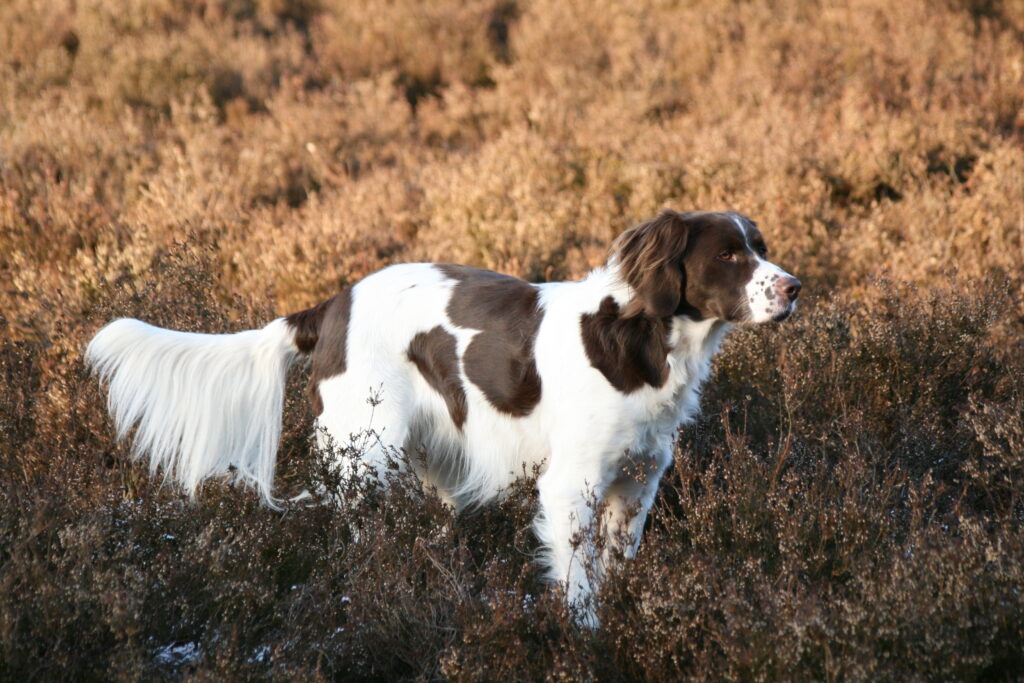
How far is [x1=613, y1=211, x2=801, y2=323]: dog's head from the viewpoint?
2977 millimetres

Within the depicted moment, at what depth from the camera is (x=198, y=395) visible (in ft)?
11.3

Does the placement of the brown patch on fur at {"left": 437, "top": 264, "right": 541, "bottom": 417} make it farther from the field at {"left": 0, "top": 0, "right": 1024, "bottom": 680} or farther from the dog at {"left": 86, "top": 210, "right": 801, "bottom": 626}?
the field at {"left": 0, "top": 0, "right": 1024, "bottom": 680}

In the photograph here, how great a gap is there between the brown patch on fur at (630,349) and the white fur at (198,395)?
1.26 m

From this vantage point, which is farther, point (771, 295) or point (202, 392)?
point (202, 392)

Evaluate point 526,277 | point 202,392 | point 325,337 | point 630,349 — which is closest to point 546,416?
point 630,349

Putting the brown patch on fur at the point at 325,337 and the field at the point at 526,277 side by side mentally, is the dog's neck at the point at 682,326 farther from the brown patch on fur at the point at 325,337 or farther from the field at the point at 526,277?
the brown patch on fur at the point at 325,337

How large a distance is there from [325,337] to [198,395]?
1.65 feet

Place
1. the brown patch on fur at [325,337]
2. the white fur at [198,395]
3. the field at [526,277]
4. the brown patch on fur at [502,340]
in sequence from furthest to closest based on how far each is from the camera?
the brown patch on fur at [325,337]
the white fur at [198,395]
the brown patch on fur at [502,340]
the field at [526,277]

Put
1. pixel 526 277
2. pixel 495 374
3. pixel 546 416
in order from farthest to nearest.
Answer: pixel 526 277
pixel 495 374
pixel 546 416

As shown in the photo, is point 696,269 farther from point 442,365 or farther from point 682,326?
point 442,365

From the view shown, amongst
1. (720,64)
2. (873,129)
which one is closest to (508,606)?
(873,129)

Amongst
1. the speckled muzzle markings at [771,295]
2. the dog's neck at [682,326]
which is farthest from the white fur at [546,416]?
the speckled muzzle markings at [771,295]

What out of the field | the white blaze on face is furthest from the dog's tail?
the white blaze on face

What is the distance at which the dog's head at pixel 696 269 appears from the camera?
2.98 metres
